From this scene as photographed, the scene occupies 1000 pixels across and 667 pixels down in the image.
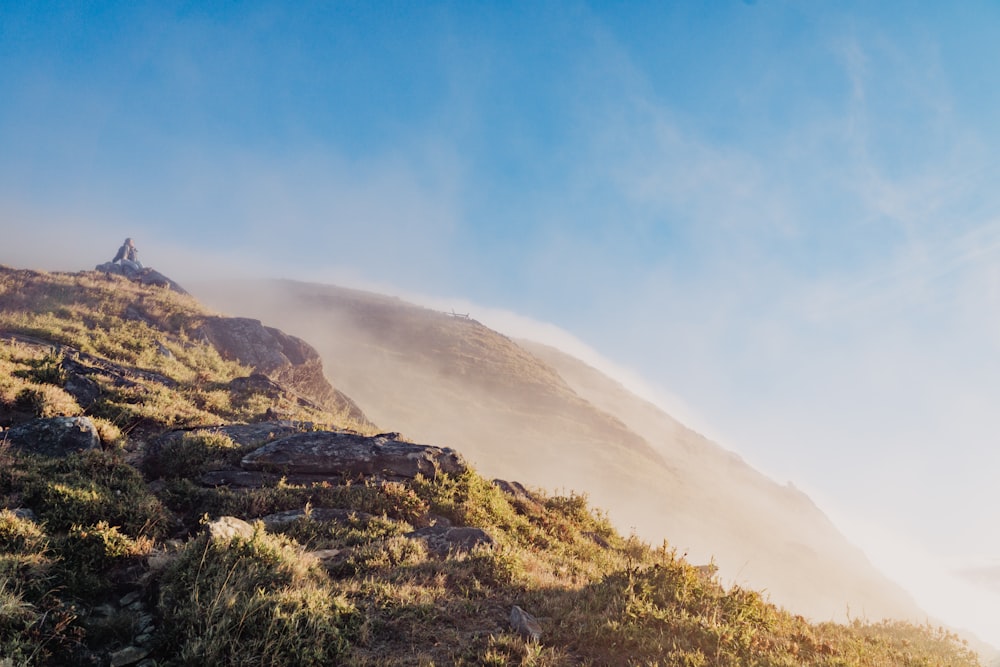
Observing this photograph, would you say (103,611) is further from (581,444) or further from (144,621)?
(581,444)

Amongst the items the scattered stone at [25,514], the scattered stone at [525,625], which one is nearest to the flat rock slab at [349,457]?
the scattered stone at [25,514]

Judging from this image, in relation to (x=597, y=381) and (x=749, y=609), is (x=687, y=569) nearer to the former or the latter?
(x=749, y=609)

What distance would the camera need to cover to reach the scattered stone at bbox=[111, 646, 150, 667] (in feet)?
18.0

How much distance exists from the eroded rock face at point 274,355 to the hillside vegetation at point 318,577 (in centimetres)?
1564

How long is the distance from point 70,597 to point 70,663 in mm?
1362

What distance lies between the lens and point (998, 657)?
1217 centimetres

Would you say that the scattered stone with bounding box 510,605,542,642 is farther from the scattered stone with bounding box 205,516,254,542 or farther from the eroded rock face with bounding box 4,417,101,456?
the eroded rock face with bounding box 4,417,101,456

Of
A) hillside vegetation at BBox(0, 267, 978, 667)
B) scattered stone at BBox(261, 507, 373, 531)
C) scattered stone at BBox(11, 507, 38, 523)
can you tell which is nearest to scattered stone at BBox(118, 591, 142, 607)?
hillside vegetation at BBox(0, 267, 978, 667)

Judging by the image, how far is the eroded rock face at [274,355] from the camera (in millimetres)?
31266

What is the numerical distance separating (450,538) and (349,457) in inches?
197

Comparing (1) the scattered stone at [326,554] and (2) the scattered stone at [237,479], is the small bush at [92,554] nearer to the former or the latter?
(1) the scattered stone at [326,554]

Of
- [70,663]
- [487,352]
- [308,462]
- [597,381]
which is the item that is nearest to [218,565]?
[70,663]

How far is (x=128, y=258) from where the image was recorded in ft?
185

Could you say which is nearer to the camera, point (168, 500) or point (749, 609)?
point (749, 609)
